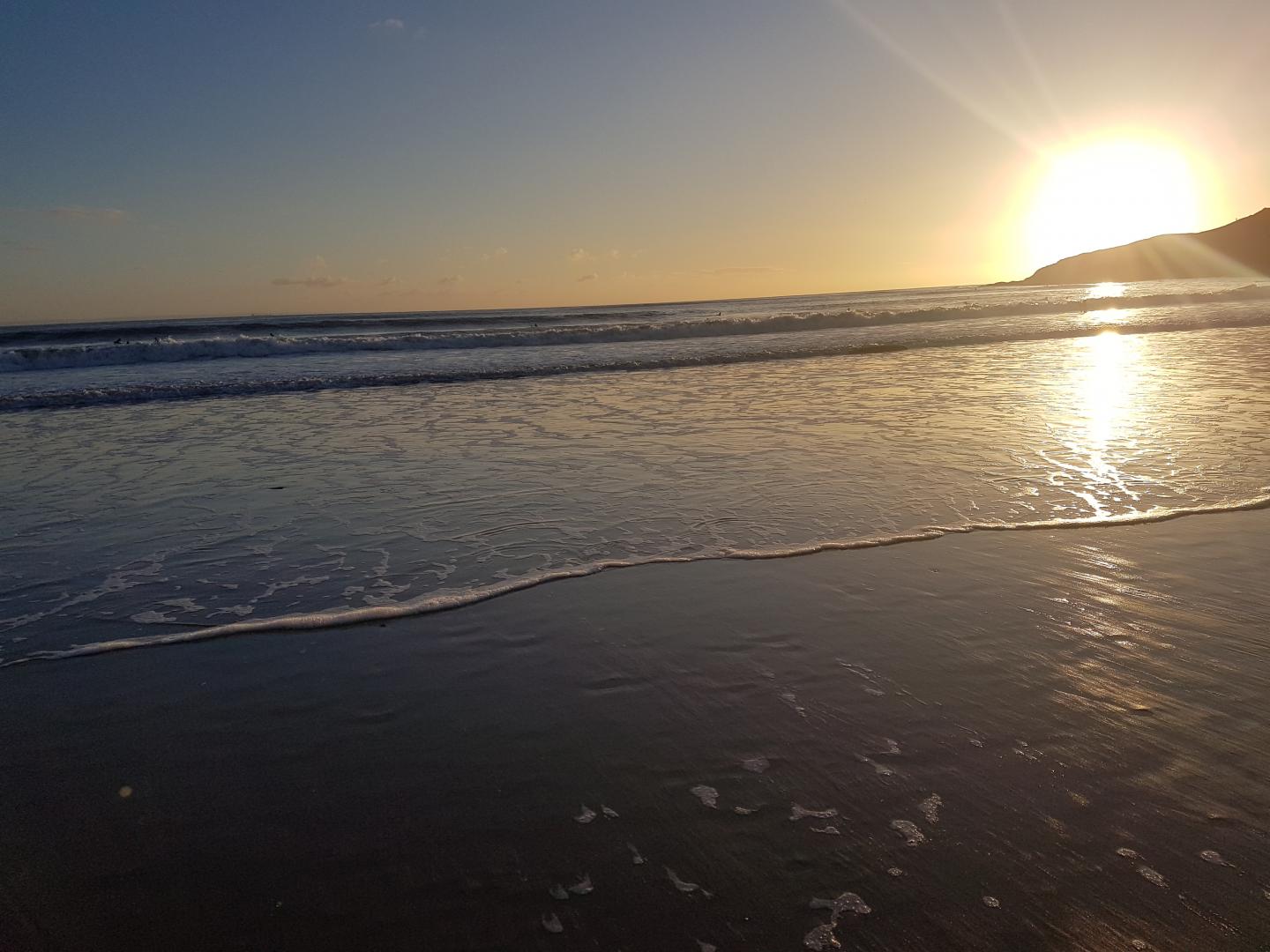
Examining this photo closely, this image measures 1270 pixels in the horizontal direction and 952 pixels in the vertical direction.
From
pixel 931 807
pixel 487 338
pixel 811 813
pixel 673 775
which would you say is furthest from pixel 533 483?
pixel 487 338

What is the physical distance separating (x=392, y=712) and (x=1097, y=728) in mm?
2726

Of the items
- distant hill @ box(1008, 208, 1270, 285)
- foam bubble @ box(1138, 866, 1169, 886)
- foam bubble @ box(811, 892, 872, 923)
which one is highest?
distant hill @ box(1008, 208, 1270, 285)

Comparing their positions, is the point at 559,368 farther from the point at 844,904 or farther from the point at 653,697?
the point at 844,904

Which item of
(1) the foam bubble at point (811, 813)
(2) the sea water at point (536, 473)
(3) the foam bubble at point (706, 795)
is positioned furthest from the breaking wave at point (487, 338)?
(1) the foam bubble at point (811, 813)

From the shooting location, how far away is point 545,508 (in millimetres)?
6297

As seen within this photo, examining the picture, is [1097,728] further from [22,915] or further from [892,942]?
[22,915]

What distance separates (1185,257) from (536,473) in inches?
4600

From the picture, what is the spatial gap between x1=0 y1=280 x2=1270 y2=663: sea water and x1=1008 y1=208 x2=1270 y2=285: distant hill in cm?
9033

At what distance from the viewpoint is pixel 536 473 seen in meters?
7.58

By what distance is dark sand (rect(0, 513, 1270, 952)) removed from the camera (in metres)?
2.13

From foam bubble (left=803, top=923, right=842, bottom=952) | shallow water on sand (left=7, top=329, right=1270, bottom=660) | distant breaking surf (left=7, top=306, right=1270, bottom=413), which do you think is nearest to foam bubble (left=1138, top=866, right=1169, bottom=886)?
foam bubble (left=803, top=923, right=842, bottom=952)

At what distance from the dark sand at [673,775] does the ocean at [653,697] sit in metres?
0.01

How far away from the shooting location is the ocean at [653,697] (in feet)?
7.19

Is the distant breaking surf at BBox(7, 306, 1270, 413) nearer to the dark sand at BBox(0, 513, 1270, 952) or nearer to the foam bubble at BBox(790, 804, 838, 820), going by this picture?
the dark sand at BBox(0, 513, 1270, 952)
